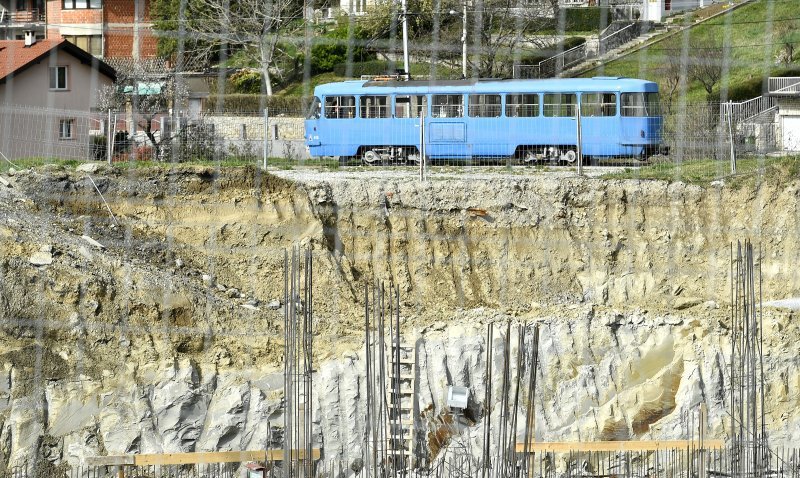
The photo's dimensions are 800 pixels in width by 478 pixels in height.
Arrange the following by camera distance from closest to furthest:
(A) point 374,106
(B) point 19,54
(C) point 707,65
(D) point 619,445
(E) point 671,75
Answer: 1. (D) point 619,445
2. (A) point 374,106
3. (B) point 19,54
4. (C) point 707,65
5. (E) point 671,75

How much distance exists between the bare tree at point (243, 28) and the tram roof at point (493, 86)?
6498 millimetres

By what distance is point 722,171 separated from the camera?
52.3 feet

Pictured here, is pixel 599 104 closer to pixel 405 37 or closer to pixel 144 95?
pixel 405 37

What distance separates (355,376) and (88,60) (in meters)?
12.1

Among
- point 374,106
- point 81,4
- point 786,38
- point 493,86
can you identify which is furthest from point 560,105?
point 81,4

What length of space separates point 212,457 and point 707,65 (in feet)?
49.3

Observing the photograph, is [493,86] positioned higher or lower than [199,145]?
higher

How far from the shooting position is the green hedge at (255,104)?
77.7ft

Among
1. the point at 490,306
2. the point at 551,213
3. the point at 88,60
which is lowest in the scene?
the point at 490,306

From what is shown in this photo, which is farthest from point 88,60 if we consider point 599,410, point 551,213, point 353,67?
point 599,410

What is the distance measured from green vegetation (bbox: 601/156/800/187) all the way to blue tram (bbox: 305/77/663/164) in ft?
4.39

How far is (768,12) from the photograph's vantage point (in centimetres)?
2500

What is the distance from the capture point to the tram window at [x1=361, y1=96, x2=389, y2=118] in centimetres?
1898

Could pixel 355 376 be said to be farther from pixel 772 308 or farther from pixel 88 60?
pixel 88 60
